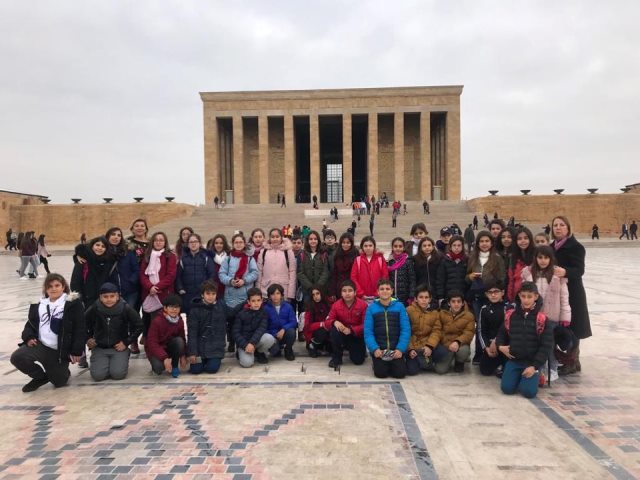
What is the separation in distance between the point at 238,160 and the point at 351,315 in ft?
110

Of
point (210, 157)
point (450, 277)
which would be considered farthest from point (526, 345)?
point (210, 157)

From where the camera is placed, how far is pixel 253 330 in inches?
207

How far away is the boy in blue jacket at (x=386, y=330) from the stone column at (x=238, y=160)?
33.7 m

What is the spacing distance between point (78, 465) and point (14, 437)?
77 cm

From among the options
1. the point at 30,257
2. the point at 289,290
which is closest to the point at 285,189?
the point at 30,257

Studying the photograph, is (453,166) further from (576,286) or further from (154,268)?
(154,268)

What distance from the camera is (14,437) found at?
3.34 metres

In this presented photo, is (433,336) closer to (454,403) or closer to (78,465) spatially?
(454,403)

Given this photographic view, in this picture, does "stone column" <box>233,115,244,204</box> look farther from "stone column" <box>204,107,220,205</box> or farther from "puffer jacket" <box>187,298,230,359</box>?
"puffer jacket" <box>187,298,230,359</box>

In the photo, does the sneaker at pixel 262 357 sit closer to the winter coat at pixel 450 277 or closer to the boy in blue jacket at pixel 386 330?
the boy in blue jacket at pixel 386 330

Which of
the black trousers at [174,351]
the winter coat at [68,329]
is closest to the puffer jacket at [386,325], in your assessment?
the black trousers at [174,351]

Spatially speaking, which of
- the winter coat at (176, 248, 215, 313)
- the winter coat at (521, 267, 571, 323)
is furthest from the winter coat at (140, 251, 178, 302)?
the winter coat at (521, 267, 571, 323)

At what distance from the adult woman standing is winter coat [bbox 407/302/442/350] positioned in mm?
1268

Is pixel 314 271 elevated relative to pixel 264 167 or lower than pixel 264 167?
lower
